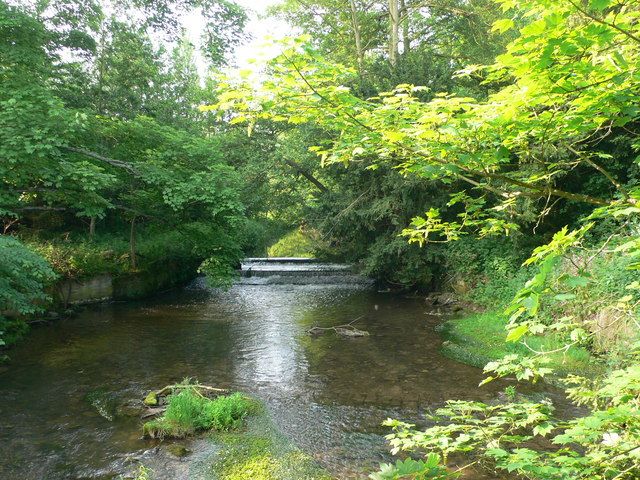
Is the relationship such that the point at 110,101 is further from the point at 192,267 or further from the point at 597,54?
the point at 597,54

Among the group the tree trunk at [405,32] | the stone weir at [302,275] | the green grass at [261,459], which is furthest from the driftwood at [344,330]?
the tree trunk at [405,32]

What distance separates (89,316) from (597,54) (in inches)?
562

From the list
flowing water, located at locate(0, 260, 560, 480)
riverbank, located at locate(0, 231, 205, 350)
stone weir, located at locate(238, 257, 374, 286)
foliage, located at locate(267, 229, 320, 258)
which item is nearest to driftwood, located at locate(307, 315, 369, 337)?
flowing water, located at locate(0, 260, 560, 480)

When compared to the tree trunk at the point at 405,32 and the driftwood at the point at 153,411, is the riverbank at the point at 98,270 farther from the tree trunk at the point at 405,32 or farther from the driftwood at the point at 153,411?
the tree trunk at the point at 405,32

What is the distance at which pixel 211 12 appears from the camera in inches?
531

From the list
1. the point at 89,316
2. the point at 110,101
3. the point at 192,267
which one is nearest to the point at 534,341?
the point at 89,316

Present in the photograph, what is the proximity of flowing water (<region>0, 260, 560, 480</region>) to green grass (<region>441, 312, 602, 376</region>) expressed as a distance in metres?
0.41

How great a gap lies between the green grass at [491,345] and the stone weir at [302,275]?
28.2 ft

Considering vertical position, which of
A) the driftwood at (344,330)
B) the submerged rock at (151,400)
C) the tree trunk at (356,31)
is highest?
the tree trunk at (356,31)

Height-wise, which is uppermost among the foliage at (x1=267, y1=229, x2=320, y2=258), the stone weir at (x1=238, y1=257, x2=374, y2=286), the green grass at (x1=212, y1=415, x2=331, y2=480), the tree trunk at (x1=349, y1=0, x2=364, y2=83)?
the tree trunk at (x1=349, y1=0, x2=364, y2=83)

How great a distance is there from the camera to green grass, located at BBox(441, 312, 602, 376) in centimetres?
829

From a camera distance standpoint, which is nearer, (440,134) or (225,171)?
(440,134)

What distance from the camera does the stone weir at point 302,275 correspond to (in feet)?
68.4

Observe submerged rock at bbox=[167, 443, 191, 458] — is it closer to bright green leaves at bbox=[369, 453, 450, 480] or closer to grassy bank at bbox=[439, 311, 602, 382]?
bright green leaves at bbox=[369, 453, 450, 480]
